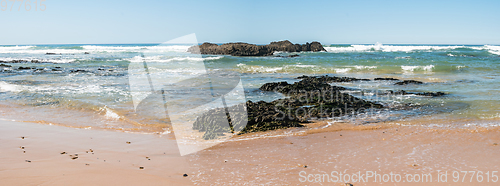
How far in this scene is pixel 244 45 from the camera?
4147 cm

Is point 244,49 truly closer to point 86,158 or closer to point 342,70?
point 342,70

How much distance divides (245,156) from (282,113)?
7.97 ft

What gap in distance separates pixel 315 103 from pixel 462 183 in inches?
184

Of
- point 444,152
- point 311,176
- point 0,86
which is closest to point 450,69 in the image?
point 444,152

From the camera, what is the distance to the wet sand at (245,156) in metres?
3.15

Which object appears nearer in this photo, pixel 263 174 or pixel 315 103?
pixel 263 174

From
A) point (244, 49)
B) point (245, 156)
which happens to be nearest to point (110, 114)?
point (245, 156)

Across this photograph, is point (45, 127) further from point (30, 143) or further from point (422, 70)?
point (422, 70)

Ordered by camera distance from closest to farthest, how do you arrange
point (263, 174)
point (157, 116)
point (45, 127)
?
point (263, 174) < point (45, 127) < point (157, 116)

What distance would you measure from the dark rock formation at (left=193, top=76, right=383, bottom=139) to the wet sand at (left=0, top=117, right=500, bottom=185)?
0.50 m

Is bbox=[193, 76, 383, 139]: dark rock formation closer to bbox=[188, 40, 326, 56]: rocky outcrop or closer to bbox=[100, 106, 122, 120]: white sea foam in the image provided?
bbox=[100, 106, 122, 120]: white sea foam

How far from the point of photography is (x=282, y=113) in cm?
618

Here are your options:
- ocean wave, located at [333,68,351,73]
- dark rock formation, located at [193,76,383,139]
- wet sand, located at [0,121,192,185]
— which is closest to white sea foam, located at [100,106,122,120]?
wet sand, located at [0,121,192,185]

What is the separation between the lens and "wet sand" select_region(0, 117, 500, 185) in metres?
3.15
